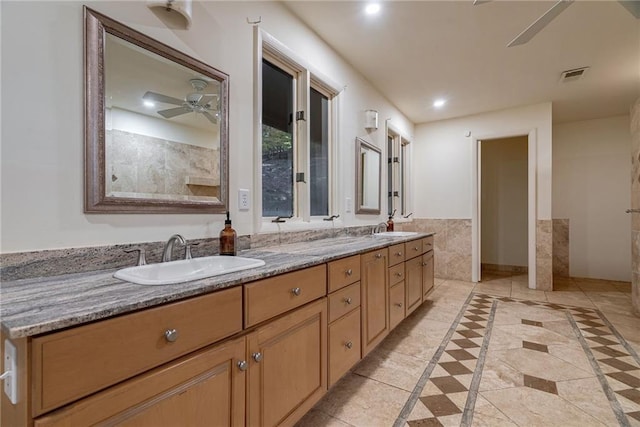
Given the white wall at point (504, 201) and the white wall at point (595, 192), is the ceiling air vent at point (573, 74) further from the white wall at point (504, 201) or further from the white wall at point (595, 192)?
the white wall at point (595, 192)

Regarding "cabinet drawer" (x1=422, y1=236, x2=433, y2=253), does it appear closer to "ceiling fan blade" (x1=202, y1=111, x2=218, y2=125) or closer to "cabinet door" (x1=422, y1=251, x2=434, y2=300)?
"cabinet door" (x1=422, y1=251, x2=434, y2=300)

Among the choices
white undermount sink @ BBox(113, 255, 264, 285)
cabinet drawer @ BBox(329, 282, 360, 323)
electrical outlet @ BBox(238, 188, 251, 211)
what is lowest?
cabinet drawer @ BBox(329, 282, 360, 323)

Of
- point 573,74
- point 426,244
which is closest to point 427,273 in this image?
point 426,244

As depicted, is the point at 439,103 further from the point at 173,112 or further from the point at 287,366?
the point at 287,366

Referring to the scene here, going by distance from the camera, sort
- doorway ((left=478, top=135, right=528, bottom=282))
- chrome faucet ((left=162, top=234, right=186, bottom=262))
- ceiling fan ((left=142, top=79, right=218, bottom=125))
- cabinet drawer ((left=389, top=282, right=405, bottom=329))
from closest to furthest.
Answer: chrome faucet ((left=162, top=234, right=186, bottom=262))
ceiling fan ((left=142, top=79, right=218, bottom=125))
cabinet drawer ((left=389, top=282, right=405, bottom=329))
doorway ((left=478, top=135, right=528, bottom=282))

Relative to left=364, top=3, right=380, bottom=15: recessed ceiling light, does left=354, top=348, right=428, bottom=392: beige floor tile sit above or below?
below

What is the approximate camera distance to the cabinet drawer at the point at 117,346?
60 centimetres

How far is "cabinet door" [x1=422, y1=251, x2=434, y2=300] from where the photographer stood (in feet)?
9.98

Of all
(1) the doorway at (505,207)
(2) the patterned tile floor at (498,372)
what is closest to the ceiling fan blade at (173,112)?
(2) the patterned tile floor at (498,372)

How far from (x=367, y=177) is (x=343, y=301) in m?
1.90

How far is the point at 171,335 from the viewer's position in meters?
0.80

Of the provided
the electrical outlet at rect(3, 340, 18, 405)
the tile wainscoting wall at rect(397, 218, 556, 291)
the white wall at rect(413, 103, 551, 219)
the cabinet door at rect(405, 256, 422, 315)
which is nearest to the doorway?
the tile wainscoting wall at rect(397, 218, 556, 291)

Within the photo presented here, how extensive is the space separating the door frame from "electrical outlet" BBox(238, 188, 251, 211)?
3.74m

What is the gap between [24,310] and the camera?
660mm
